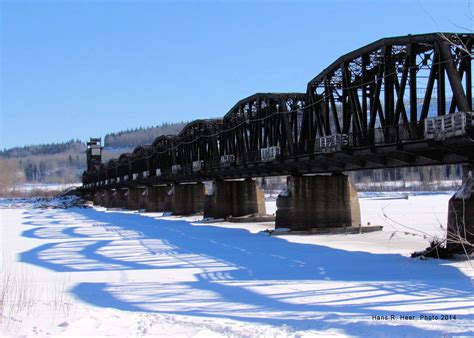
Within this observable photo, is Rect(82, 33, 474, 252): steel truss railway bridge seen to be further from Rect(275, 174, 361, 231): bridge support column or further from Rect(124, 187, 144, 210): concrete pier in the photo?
Rect(124, 187, 144, 210): concrete pier

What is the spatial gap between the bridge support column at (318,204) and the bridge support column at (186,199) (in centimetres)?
3430

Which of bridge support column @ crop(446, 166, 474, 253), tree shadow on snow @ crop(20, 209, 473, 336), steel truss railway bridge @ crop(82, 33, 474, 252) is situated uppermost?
steel truss railway bridge @ crop(82, 33, 474, 252)

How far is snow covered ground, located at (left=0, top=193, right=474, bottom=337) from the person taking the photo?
1099 centimetres

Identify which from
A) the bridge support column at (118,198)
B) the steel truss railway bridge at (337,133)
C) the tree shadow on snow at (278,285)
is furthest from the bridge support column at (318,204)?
the bridge support column at (118,198)

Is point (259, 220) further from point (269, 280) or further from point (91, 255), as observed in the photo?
point (269, 280)

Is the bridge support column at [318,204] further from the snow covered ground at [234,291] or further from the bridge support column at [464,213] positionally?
the bridge support column at [464,213]

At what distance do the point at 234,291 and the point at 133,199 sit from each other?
9637cm

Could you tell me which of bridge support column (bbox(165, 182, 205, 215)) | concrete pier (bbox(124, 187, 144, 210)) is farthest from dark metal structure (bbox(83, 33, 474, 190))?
concrete pier (bbox(124, 187, 144, 210))

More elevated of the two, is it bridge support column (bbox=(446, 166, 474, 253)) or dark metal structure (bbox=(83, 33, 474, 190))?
dark metal structure (bbox=(83, 33, 474, 190))

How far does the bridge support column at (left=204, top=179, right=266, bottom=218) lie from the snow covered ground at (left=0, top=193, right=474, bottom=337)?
28341 millimetres

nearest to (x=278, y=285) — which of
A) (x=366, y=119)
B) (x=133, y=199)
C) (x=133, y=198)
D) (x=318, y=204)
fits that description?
(x=366, y=119)

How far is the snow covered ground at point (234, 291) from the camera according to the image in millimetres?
10992

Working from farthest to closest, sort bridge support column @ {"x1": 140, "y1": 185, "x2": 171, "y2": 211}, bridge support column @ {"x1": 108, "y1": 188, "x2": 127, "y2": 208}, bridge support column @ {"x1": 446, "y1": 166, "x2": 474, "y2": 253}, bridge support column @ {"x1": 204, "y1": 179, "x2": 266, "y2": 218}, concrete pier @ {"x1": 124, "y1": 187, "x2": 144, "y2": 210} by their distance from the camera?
bridge support column @ {"x1": 108, "y1": 188, "x2": 127, "y2": 208} → concrete pier @ {"x1": 124, "y1": 187, "x2": 144, "y2": 210} → bridge support column @ {"x1": 140, "y1": 185, "x2": 171, "y2": 211} → bridge support column @ {"x1": 204, "y1": 179, "x2": 266, "y2": 218} → bridge support column @ {"x1": 446, "y1": 166, "x2": 474, "y2": 253}

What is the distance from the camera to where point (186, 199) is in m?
77.1
